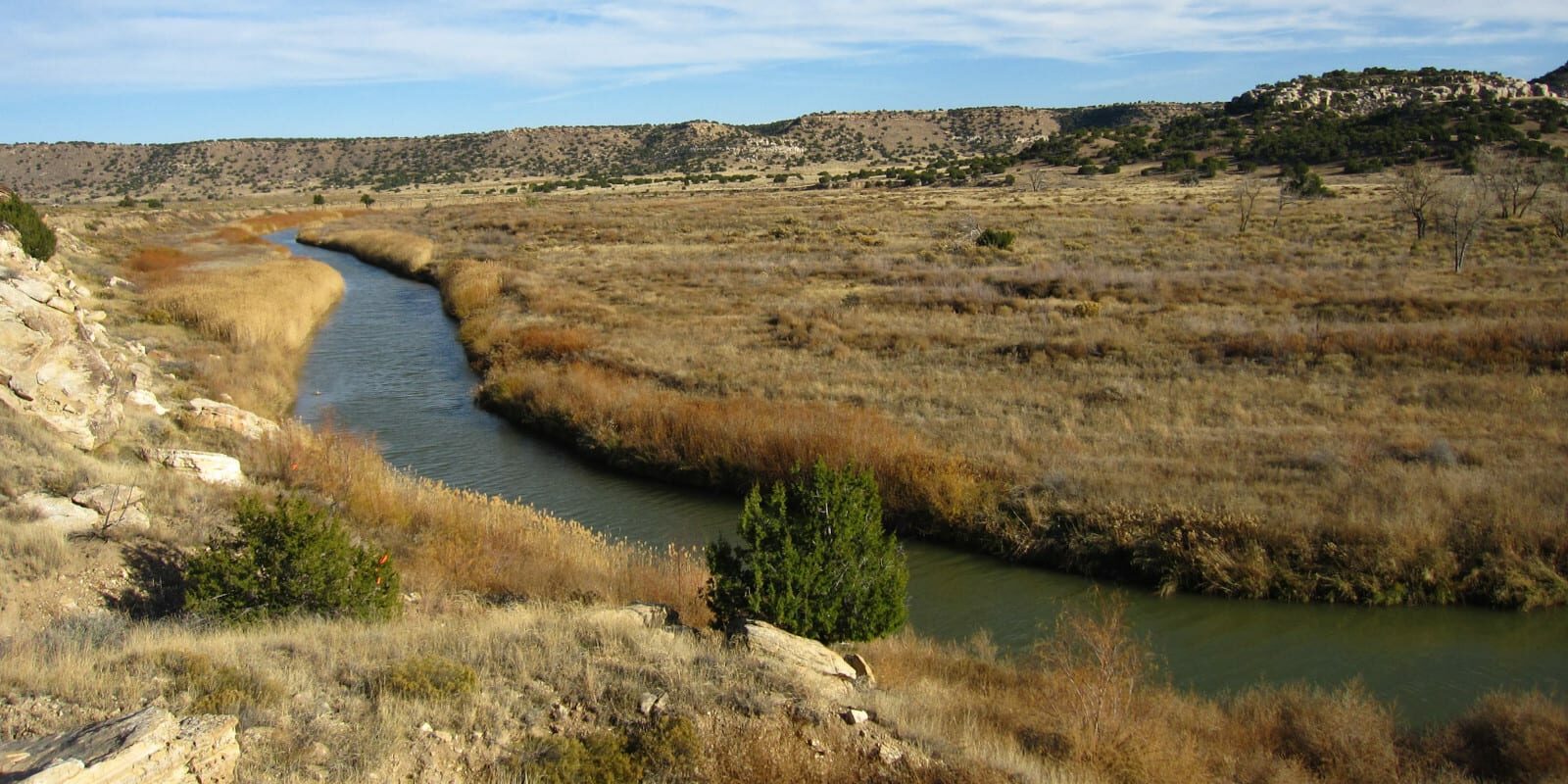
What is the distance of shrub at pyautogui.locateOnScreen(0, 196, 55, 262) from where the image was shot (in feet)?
101

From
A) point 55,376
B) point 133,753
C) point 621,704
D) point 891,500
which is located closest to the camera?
point 133,753

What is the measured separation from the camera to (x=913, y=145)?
144m

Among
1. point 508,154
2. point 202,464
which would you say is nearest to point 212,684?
point 202,464

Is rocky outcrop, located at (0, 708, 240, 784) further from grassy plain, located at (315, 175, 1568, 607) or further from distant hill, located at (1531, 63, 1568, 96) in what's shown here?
distant hill, located at (1531, 63, 1568, 96)

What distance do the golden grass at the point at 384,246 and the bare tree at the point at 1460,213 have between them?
4127 centimetres

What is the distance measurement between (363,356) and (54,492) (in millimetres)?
19093

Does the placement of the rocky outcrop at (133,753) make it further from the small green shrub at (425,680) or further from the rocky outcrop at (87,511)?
the rocky outcrop at (87,511)

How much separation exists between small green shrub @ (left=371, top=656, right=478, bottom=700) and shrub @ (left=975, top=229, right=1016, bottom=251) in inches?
1415

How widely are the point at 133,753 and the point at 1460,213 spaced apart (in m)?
41.2

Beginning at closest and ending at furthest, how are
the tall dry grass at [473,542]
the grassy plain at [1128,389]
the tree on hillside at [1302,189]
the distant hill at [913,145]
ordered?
the tall dry grass at [473,542], the grassy plain at [1128,389], the tree on hillside at [1302,189], the distant hill at [913,145]

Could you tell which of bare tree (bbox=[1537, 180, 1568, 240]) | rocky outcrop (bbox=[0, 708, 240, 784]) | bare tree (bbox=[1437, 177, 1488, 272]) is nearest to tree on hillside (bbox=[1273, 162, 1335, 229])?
bare tree (bbox=[1537, 180, 1568, 240])

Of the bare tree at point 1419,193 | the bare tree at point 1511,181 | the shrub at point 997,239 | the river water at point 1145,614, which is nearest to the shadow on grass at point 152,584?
the river water at point 1145,614

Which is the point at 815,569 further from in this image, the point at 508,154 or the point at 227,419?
the point at 508,154

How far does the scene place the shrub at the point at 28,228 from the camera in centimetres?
3091
